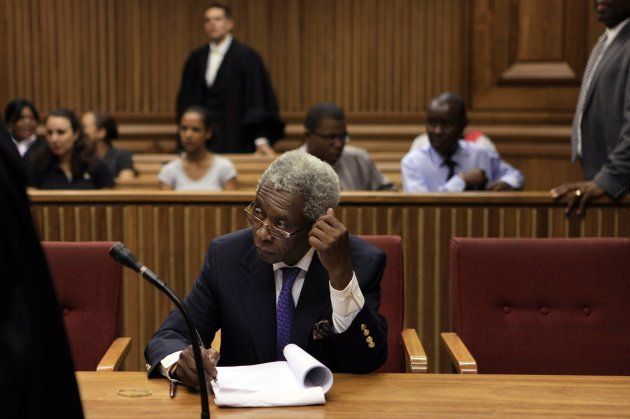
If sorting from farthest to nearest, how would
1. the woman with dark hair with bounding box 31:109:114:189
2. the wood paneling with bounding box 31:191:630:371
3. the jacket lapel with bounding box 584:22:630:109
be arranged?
the woman with dark hair with bounding box 31:109:114:189 → the jacket lapel with bounding box 584:22:630:109 → the wood paneling with bounding box 31:191:630:371

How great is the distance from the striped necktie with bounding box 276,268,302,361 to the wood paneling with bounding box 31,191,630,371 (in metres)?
1.34

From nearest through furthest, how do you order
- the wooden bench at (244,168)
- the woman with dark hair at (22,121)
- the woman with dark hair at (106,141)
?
the wooden bench at (244,168)
the woman with dark hair at (106,141)
the woman with dark hair at (22,121)

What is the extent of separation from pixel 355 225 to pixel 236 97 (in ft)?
11.8

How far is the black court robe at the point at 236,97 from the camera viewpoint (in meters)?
7.17

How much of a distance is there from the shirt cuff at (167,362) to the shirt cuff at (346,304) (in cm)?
36

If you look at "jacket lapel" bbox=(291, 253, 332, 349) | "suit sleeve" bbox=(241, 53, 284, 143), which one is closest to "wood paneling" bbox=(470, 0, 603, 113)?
"suit sleeve" bbox=(241, 53, 284, 143)

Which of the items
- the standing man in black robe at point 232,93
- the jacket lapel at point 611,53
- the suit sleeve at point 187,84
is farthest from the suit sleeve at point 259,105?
the jacket lapel at point 611,53

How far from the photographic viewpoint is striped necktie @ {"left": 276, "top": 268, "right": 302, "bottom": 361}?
2.45 metres

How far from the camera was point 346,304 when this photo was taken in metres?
2.30

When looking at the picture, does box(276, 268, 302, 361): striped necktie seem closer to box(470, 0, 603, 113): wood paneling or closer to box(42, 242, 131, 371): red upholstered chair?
box(42, 242, 131, 371): red upholstered chair

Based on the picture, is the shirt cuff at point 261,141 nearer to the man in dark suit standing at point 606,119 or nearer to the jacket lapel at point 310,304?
the man in dark suit standing at point 606,119

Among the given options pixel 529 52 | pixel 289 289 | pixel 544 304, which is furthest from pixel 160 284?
pixel 529 52

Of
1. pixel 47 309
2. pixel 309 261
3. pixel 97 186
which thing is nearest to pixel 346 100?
pixel 97 186

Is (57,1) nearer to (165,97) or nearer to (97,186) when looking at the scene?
(165,97)
